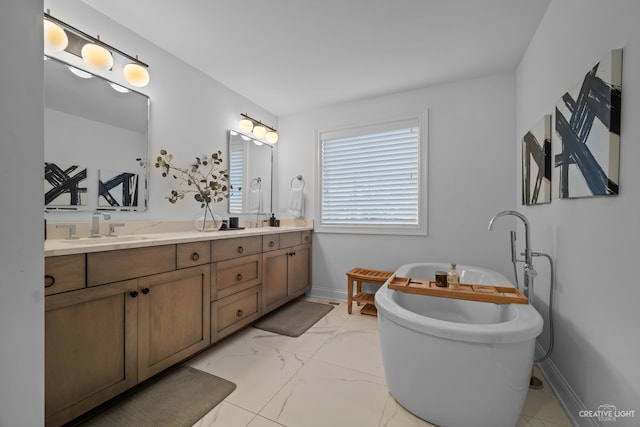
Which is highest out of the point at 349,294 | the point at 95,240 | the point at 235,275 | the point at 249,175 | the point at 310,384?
the point at 249,175

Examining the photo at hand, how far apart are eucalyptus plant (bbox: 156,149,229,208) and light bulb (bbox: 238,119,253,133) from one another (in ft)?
1.37

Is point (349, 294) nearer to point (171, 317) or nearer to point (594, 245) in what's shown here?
point (171, 317)

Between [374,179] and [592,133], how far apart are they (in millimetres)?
1933

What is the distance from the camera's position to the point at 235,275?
208 cm

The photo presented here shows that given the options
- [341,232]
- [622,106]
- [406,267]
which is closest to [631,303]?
[622,106]

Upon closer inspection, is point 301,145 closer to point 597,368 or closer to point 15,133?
point 15,133

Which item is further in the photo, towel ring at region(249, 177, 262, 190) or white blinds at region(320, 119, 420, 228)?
towel ring at region(249, 177, 262, 190)

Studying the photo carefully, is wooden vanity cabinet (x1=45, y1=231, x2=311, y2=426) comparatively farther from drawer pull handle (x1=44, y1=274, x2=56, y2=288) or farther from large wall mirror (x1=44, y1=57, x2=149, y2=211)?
large wall mirror (x1=44, y1=57, x2=149, y2=211)

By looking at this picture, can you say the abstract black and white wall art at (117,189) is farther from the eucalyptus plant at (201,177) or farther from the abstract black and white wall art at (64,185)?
the eucalyptus plant at (201,177)

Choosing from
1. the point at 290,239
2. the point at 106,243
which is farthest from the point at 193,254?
the point at 290,239

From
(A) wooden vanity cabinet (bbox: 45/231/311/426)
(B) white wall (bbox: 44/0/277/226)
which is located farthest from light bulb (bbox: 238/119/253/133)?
(A) wooden vanity cabinet (bbox: 45/231/311/426)

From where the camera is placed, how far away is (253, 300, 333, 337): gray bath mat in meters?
2.30

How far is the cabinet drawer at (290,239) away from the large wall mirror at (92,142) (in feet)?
4.00

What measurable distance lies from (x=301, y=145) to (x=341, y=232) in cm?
122
